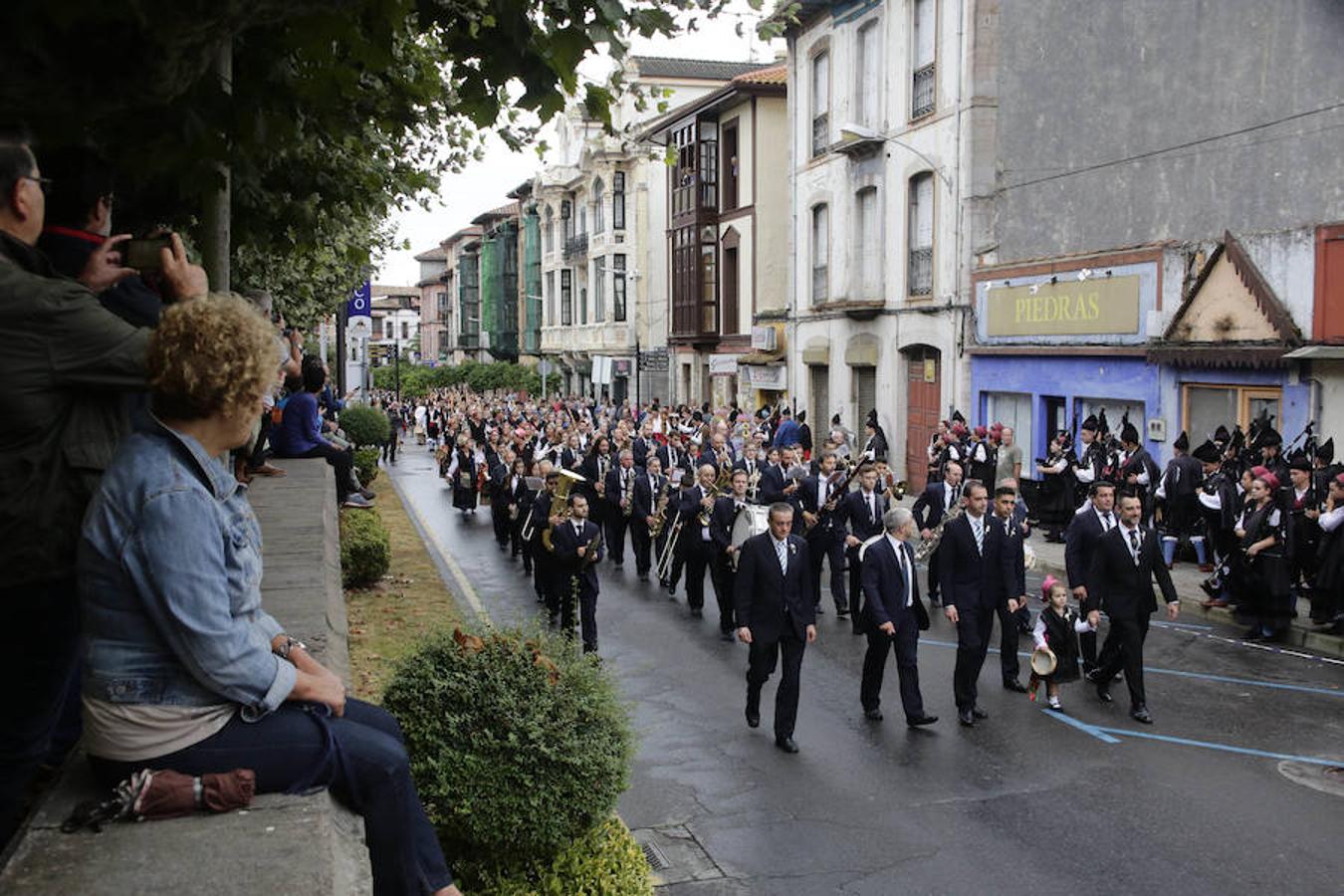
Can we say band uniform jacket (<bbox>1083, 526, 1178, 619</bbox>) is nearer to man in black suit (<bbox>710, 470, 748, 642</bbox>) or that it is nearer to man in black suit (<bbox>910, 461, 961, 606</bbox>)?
man in black suit (<bbox>910, 461, 961, 606</bbox>)

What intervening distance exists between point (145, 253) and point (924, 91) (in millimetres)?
26144

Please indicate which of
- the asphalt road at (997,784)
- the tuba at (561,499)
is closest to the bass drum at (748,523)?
the asphalt road at (997,784)

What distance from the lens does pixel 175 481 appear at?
2.98 m

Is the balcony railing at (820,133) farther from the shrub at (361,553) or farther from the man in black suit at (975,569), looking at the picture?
the man in black suit at (975,569)

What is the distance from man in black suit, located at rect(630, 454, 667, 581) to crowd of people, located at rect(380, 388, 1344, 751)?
0.12 ft

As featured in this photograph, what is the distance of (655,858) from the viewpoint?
738cm

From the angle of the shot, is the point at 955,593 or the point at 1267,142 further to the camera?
the point at 1267,142

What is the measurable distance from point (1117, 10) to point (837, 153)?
8.55 metres

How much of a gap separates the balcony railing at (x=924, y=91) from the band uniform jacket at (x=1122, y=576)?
18496 millimetres

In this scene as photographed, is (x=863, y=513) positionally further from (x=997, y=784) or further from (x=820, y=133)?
(x=820, y=133)

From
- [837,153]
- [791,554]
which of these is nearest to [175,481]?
[791,554]

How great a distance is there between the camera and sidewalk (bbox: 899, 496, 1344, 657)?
42.5ft

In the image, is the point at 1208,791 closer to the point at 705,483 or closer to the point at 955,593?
the point at 955,593

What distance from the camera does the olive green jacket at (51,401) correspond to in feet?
10.7
